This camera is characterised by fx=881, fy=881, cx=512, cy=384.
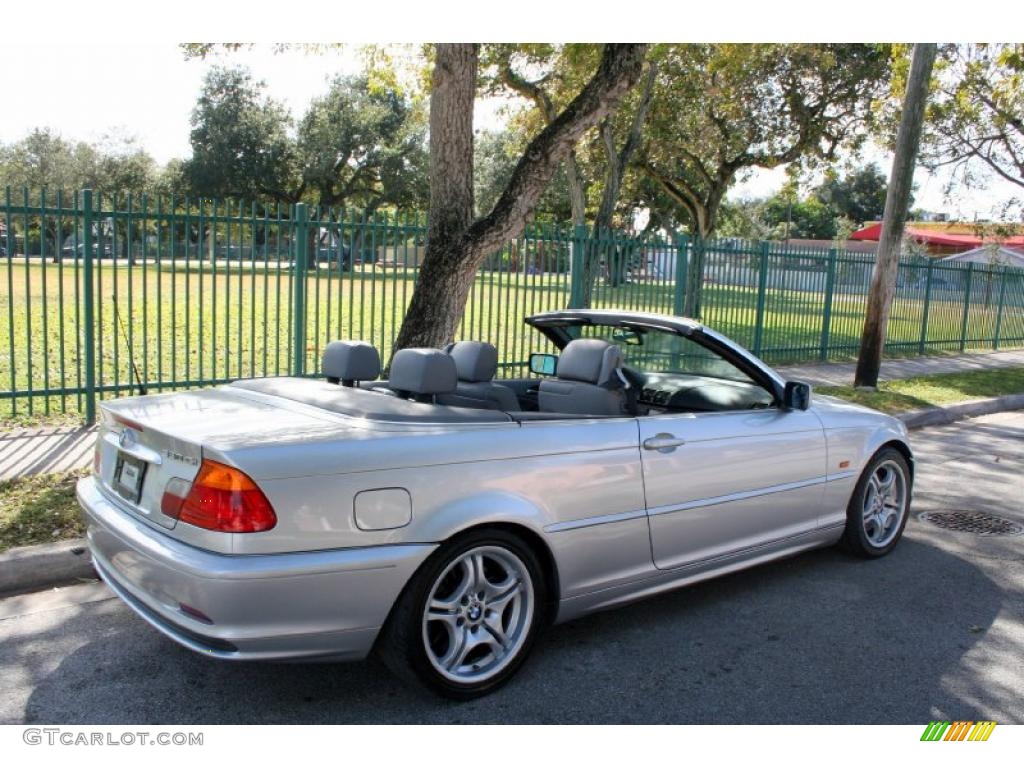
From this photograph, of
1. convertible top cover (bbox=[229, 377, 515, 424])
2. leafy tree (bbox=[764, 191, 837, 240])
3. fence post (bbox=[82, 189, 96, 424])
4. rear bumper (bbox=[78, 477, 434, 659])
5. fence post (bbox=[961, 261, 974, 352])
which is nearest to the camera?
rear bumper (bbox=[78, 477, 434, 659])

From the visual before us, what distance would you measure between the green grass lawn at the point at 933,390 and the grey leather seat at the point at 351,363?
804cm

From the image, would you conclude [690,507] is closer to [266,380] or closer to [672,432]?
[672,432]

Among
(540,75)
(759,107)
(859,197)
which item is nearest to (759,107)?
(759,107)

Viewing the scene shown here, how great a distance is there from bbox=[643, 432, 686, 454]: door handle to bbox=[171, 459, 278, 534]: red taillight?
1.77 meters

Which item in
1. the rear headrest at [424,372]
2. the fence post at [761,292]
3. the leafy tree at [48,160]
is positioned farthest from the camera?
the leafy tree at [48,160]

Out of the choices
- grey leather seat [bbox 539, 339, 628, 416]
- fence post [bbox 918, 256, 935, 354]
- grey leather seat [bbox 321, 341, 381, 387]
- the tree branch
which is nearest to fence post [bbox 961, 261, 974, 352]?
fence post [bbox 918, 256, 935, 354]

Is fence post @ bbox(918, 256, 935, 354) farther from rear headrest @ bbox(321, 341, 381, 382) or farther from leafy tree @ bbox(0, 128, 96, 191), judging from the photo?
leafy tree @ bbox(0, 128, 96, 191)

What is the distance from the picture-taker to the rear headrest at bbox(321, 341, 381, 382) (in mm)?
4238

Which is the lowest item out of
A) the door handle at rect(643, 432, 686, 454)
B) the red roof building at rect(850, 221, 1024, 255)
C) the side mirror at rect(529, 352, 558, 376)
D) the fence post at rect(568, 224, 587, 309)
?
the door handle at rect(643, 432, 686, 454)

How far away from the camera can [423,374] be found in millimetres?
3816

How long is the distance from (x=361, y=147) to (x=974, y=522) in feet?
124

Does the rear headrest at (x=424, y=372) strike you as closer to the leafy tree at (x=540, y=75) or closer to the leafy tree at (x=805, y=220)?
the leafy tree at (x=540, y=75)

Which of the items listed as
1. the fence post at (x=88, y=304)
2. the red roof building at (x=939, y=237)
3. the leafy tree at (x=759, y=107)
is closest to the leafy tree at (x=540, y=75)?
the leafy tree at (x=759, y=107)

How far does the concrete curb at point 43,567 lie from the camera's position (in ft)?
14.9
